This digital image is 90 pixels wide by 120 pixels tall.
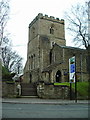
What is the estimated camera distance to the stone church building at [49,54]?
33656 mm

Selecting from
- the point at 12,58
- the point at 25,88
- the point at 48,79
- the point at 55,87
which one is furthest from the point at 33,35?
the point at 55,87

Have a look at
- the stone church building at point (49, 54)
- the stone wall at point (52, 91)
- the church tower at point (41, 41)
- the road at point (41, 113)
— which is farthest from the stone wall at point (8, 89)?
the church tower at point (41, 41)

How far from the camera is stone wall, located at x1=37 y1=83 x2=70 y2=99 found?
782 inches

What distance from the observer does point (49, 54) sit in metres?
43.1

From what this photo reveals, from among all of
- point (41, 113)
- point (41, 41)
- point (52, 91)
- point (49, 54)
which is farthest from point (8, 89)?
point (41, 41)

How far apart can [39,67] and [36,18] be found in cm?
1536

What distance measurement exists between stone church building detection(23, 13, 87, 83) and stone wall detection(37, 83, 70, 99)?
404 inches

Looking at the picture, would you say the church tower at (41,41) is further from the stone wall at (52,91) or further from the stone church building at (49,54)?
the stone wall at (52,91)

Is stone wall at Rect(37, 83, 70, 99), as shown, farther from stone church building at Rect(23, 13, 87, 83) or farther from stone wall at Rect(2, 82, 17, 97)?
stone church building at Rect(23, 13, 87, 83)

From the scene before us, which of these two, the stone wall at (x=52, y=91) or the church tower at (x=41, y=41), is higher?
the church tower at (x=41, y=41)

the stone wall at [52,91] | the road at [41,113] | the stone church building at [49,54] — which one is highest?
the stone church building at [49,54]

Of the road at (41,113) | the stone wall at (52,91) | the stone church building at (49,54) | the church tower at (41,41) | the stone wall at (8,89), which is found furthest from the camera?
the church tower at (41,41)

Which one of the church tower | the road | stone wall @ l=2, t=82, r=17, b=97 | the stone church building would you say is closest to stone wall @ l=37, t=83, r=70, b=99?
stone wall @ l=2, t=82, r=17, b=97

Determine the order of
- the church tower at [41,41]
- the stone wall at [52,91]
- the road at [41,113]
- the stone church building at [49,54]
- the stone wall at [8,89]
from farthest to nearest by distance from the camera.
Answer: the church tower at [41,41]
the stone church building at [49,54]
the stone wall at [52,91]
the stone wall at [8,89]
the road at [41,113]
